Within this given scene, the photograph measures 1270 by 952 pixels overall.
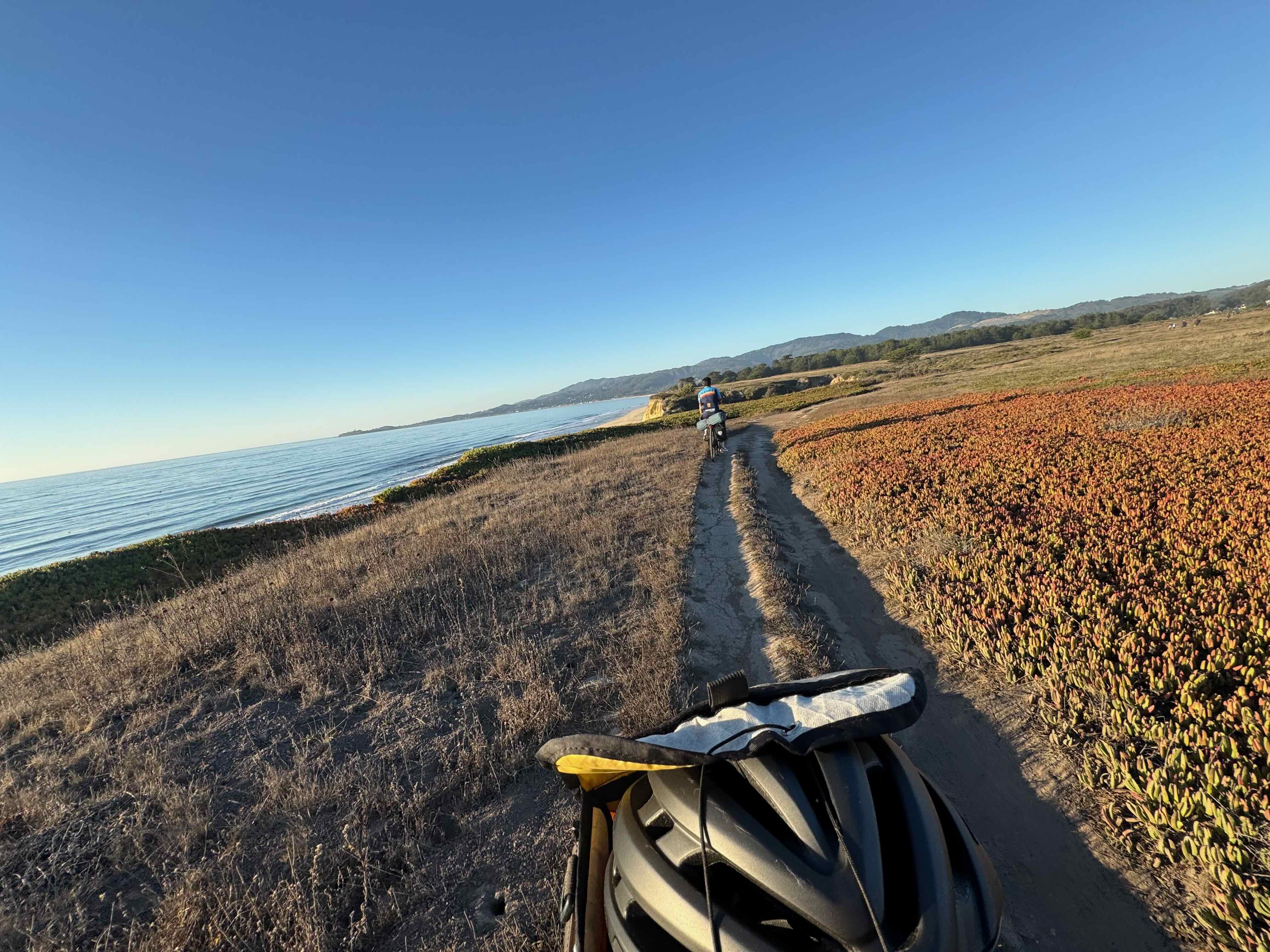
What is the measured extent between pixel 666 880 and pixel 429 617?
5.92 metres

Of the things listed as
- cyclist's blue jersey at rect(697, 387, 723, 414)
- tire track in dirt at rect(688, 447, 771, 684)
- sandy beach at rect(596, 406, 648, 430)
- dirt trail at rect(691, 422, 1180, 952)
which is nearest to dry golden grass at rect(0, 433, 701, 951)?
tire track in dirt at rect(688, 447, 771, 684)

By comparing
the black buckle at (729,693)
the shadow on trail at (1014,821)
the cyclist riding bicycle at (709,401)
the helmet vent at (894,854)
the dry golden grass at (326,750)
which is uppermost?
the cyclist riding bicycle at (709,401)

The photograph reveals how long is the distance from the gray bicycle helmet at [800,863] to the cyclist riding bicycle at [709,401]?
17229mm

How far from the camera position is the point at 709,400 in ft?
62.7

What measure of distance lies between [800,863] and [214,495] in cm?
6349

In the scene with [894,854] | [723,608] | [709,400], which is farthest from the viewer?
[709,400]

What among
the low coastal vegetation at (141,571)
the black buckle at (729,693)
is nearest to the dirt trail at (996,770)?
the black buckle at (729,693)

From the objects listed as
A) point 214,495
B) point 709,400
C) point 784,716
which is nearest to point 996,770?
point 784,716

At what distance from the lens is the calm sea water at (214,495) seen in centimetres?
3125

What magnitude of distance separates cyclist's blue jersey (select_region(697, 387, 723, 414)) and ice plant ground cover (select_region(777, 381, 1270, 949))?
782 centimetres

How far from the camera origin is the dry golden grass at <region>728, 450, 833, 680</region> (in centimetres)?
511

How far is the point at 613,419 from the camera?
280 ft

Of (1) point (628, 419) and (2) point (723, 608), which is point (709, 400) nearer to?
(2) point (723, 608)

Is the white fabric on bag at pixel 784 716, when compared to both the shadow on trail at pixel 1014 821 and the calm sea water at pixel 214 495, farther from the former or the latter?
the calm sea water at pixel 214 495
